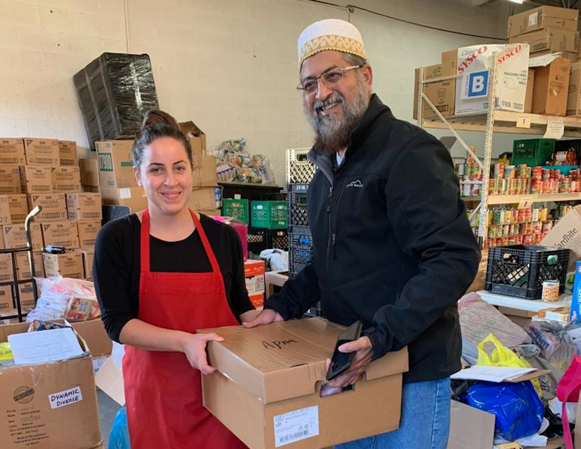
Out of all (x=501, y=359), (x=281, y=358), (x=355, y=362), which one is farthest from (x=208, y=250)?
(x=501, y=359)

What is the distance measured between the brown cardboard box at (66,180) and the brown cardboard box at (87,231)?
36 centimetres

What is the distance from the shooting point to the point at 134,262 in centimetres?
128

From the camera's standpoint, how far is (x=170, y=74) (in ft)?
16.4

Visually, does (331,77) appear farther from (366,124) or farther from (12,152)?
(12,152)

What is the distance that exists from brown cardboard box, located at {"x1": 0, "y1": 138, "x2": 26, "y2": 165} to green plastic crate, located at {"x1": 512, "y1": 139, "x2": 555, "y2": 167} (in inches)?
190

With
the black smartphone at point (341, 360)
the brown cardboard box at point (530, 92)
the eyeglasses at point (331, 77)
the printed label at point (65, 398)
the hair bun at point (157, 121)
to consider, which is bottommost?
the printed label at point (65, 398)

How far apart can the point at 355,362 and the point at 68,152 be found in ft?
13.1

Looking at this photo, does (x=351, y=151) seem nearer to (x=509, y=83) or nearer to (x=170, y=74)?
(x=509, y=83)

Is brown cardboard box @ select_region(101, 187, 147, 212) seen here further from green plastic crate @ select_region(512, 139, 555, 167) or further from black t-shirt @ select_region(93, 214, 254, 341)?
green plastic crate @ select_region(512, 139, 555, 167)

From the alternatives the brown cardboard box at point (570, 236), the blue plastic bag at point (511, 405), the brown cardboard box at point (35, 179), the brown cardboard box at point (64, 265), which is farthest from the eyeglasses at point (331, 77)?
the brown cardboard box at point (35, 179)

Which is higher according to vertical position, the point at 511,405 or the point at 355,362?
the point at 355,362

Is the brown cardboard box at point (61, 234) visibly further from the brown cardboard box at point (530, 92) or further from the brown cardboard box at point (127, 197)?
the brown cardboard box at point (530, 92)

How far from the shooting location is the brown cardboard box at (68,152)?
412cm

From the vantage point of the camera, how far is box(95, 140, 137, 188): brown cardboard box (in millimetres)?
3938
